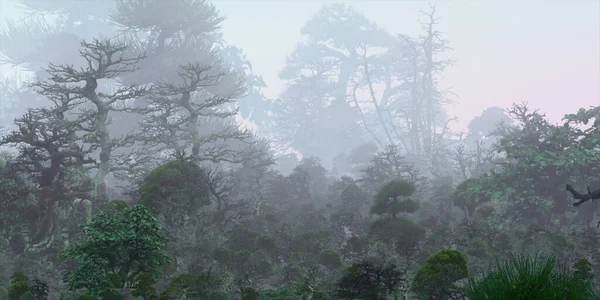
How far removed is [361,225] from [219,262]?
19.5 feet

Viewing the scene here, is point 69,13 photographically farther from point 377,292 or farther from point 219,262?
point 377,292

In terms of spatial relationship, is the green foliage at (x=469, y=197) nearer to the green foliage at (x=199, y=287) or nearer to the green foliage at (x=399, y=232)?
the green foliage at (x=399, y=232)

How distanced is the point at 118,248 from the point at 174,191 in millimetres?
4109

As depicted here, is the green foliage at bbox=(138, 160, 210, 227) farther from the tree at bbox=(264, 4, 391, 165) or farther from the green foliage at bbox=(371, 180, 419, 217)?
the tree at bbox=(264, 4, 391, 165)

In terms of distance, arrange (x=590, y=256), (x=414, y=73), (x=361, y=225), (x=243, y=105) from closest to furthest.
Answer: (x=590, y=256), (x=361, y=225), (x=414, y=73), (x=243, y=105)

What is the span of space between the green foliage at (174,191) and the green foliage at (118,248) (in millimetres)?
3046

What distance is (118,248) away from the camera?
788 cm

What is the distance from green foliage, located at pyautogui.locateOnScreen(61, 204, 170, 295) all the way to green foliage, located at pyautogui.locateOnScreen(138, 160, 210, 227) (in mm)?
3046

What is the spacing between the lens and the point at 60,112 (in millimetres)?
13609

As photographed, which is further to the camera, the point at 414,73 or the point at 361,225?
the point at 414,73

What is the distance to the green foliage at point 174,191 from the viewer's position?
11.6m

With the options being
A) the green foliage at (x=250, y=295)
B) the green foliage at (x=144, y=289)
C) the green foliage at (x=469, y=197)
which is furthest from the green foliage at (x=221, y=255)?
the green foliage at (x=469, y=197)

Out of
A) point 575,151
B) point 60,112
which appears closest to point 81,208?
point 60,112

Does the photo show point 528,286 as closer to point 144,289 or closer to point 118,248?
point 144,289
